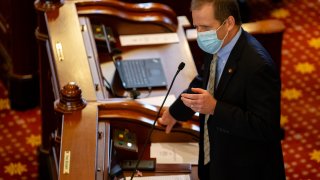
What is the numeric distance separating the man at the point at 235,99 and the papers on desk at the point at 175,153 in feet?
0.88

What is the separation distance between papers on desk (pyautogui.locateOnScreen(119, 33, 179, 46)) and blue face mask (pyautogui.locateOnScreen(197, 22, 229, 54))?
120cm

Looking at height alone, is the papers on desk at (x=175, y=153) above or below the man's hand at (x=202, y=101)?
below

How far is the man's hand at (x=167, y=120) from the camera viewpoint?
273cm

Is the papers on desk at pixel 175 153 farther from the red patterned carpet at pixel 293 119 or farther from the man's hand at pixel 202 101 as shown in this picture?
the red patterned carpet at pixel 293 119

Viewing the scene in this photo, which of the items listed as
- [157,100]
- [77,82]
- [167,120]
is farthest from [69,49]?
[167,120]

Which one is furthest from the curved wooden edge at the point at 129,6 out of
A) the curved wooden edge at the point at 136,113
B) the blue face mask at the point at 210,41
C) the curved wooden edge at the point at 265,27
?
the blue face mask at the point at 210,41

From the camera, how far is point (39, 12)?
3510 mm

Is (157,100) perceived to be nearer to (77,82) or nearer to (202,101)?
(77,82)

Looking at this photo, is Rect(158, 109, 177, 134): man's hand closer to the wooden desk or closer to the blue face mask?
the wooden desk

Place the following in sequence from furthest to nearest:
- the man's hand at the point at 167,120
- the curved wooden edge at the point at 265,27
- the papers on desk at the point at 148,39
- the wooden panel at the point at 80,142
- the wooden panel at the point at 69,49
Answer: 1. the curved wooden edge at the point at 265,27
2. the papers on desk at the point at 148,39
3. the wooden panel at the point at 69,49
4. the man's hand at the point at 167,120
5. the wooden panel at the point at 80,142

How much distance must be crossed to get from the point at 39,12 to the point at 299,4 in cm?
312

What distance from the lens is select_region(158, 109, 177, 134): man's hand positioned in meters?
2.73

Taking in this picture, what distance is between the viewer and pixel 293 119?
452 cm

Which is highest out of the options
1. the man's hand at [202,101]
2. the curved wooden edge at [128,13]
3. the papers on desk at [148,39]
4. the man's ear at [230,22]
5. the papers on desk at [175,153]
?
the man's ear at [230,22]
